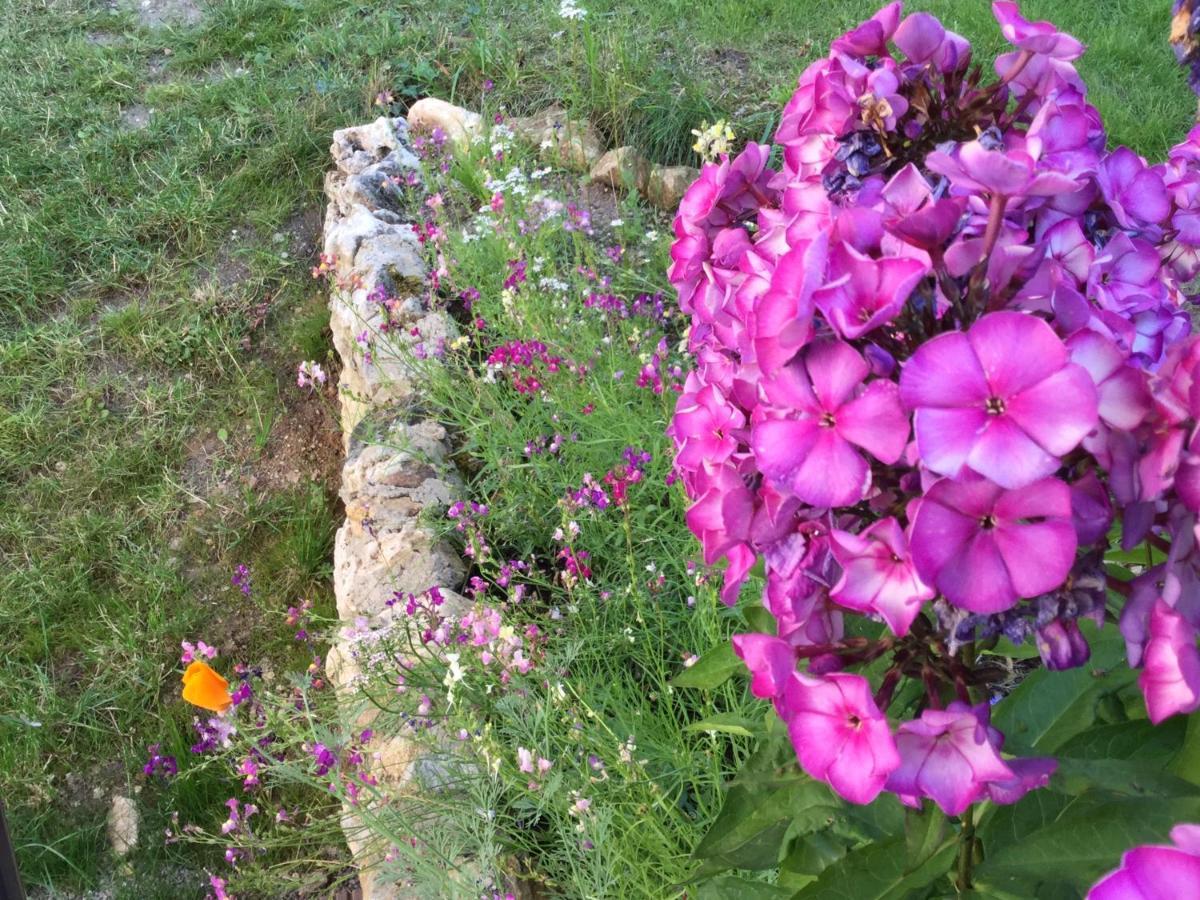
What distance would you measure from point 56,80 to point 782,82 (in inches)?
133

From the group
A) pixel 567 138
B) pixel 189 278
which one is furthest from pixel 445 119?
pixel 189 278

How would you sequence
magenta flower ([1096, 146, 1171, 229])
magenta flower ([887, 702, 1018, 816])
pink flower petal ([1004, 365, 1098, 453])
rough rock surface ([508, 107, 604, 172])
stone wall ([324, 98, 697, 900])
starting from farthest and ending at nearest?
1. rough rock surface ([508, 107, 604, 172])
2. stone wall ([324, 98, 697, 900])
3. magenta flower ([1096, 146, 1171, 229])
4. magenta flower ([887, 702, 1018, 816])
5. pink flower petal ([1004, 365, 1098, 453])

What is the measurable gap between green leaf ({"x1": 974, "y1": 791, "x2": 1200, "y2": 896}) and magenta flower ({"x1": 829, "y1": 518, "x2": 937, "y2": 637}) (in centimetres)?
34

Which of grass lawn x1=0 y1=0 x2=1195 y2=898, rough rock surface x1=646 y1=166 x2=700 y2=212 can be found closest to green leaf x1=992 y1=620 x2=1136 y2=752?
grass lawn x1=0 y1=0 x2=1195 y2=898

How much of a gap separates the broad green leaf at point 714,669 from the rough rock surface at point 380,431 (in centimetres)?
74

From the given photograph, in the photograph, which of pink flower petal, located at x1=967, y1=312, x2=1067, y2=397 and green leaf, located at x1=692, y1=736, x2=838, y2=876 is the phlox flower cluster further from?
green leaf, located at x1=692, y1=736, x2=838, y2=876

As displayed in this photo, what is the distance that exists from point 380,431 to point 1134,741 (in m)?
2.29

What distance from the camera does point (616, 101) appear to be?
13.5 ft

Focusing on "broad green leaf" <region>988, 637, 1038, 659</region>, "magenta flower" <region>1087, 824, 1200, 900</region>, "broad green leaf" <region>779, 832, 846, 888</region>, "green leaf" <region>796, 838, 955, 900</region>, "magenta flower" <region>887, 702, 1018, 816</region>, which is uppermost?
"magenta flower" <region>1087, 824, 1200, 900</region>

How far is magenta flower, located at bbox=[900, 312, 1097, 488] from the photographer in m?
0.74

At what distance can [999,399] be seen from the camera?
76 centimetres

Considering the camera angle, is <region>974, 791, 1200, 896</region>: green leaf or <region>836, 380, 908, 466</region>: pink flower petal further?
<region>974, 791, 1200, 896</region>: green leaf

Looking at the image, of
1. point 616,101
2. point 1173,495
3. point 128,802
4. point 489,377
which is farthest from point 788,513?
point 616,101

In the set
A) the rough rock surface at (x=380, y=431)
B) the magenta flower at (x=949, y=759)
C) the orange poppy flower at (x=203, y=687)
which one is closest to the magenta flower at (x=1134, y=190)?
the magenta flower at (x=949, y=759)
